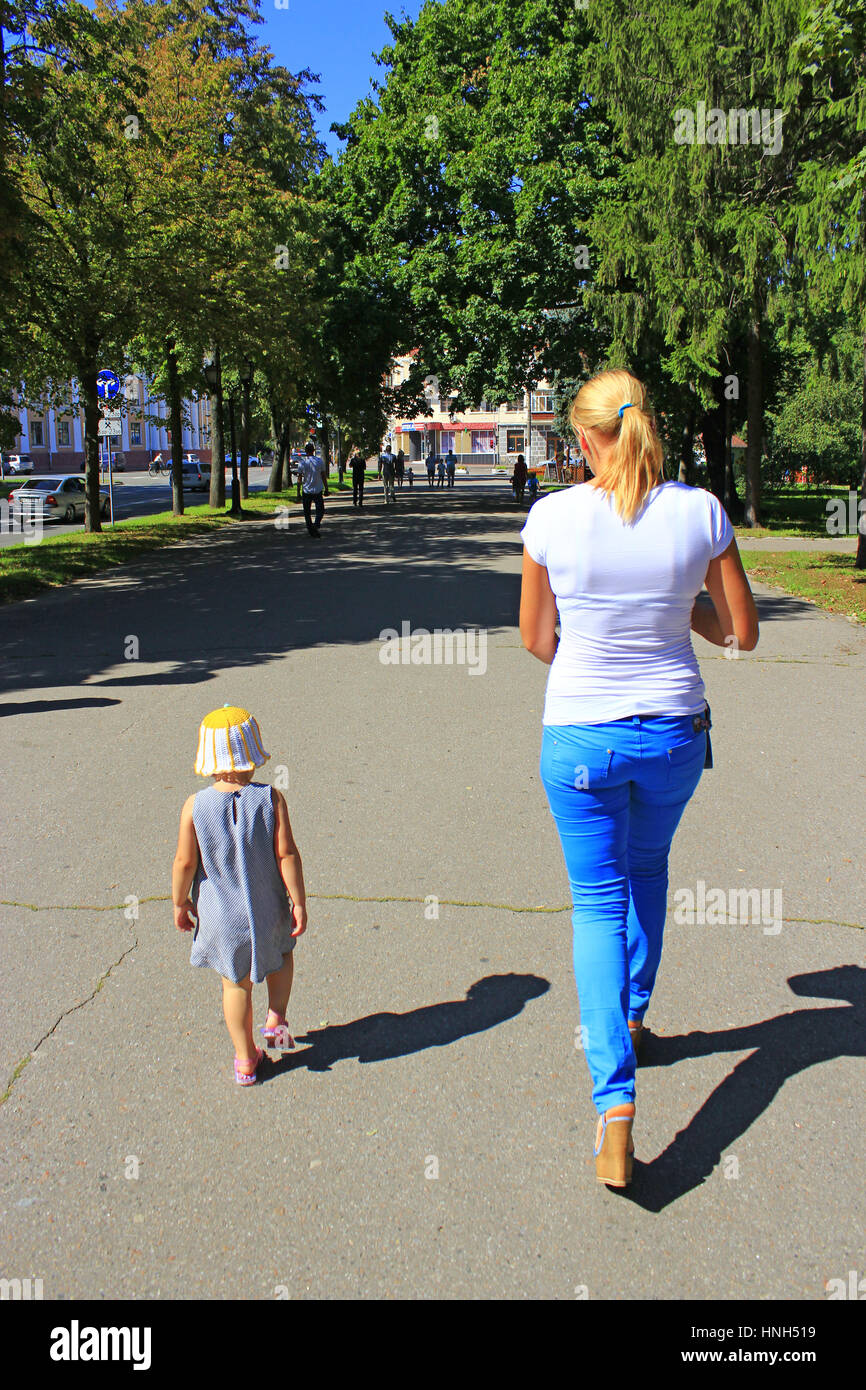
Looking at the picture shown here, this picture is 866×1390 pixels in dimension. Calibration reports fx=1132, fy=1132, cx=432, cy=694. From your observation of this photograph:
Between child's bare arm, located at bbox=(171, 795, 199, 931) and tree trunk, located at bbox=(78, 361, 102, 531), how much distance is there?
67.6ft

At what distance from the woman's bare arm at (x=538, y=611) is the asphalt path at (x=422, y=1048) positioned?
4.31ft

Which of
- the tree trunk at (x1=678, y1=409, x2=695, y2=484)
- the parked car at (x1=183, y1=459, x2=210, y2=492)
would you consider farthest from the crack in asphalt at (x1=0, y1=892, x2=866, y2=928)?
the parked car at (x1=183, y1=459, x2=210, y2=492)

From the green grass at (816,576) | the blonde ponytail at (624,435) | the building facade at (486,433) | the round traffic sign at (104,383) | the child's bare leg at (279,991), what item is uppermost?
the building facade at (486,433)

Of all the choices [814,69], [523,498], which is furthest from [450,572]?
[523,498]

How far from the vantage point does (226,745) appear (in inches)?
125

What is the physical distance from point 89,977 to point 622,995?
2059 millimetres

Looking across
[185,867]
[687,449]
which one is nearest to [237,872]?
[185,867]

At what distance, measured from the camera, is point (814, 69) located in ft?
42.6

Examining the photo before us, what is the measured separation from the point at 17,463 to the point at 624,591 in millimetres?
79783

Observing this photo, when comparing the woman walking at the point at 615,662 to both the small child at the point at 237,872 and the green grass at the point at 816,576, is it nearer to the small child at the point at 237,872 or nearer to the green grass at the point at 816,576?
the small child at the point at 237,872

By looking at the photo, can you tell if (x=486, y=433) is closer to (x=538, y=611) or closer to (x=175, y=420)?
(x=175, y=420)

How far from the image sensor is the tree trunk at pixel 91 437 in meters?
22.9

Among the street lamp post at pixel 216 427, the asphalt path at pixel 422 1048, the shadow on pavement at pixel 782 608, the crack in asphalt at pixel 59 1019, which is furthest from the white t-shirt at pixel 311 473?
the crack in asphalt at pixel 59 1019
